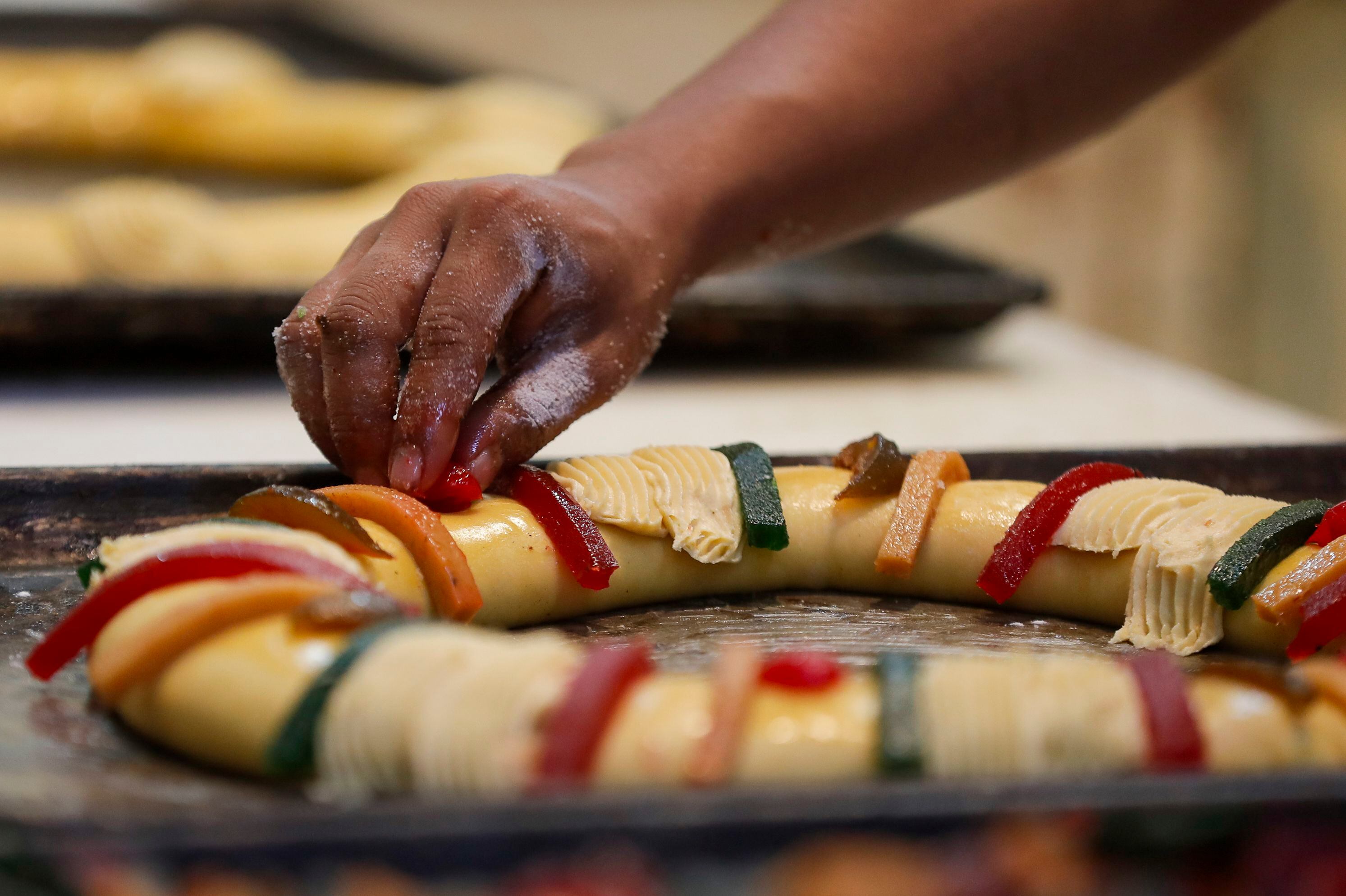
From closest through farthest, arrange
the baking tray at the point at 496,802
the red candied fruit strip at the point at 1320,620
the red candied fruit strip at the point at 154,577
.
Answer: the baking tray at the point at 496,802 < the red candied fruit strip at the point at 154,577 < the red candied fruit strip at the point at 1320,620

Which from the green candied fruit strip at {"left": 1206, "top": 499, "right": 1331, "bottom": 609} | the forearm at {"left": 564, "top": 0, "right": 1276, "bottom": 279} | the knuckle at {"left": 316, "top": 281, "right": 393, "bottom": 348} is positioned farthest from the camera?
the forearm at {"left": 564, "top": 0, "right": 1276, "bottom": 279}

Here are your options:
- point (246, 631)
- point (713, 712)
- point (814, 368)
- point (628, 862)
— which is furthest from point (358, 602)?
point (814, 368)

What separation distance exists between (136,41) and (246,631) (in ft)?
30.3

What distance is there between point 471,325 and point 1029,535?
1.06m

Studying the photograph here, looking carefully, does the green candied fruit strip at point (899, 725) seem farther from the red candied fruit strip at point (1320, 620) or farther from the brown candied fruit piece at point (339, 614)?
the red candied fruit strip at point (1320, 620)

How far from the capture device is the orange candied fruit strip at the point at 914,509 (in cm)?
240

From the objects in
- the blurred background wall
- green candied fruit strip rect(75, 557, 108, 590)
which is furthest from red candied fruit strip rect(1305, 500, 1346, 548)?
the blurred background wall

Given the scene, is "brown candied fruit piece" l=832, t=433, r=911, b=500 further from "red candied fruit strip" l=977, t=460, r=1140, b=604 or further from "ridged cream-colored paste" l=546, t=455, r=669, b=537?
"ridged cream-colored paste" l=546, t=455, r=669, b=537

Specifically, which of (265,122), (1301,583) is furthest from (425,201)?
(265,122)

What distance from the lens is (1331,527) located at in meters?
2.17

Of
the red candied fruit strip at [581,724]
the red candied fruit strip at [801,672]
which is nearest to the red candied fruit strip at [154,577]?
the red candied fruit strip at [581,724]

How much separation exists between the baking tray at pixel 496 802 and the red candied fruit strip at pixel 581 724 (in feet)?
0.62

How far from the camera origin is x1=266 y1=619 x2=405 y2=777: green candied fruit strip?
1.58 meters

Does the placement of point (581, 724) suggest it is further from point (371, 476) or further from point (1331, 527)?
point (1331, 527)
